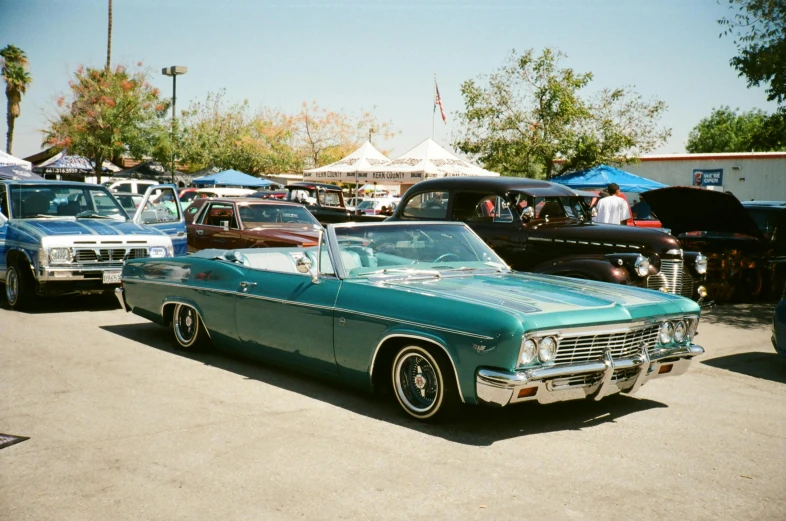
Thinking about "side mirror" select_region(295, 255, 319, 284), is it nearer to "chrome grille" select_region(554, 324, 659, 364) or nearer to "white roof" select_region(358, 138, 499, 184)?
"chrome grille" select_region(554, 324, 659, 364)

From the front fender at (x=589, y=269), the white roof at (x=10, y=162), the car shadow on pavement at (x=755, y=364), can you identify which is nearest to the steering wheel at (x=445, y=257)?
the front fender at (x=589, y=269)

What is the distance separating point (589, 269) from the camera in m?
8.71

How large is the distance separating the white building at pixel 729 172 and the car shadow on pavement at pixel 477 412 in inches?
967

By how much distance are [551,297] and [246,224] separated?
866 cm

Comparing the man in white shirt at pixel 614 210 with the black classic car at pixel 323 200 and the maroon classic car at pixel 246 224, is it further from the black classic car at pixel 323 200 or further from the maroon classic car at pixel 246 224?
the black classic car at pixel 323 200

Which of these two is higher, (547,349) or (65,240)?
(65,240)

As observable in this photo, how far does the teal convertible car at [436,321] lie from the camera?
15.5 ft

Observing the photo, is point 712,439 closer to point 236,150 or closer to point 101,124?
point 101,124

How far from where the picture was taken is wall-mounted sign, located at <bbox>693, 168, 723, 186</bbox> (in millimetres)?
31094

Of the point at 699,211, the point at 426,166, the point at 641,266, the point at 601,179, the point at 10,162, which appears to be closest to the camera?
the point at 641,266

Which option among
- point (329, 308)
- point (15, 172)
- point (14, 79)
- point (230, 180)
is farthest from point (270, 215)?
point (14, 79)

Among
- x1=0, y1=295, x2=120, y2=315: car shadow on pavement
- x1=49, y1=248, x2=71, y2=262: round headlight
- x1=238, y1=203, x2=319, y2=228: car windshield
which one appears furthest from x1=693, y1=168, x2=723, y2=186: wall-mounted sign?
x1=49, y1=248, x2=71, y2=262: round headlight

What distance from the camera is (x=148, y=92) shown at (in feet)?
121

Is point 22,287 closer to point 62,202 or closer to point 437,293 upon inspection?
point 62,202
